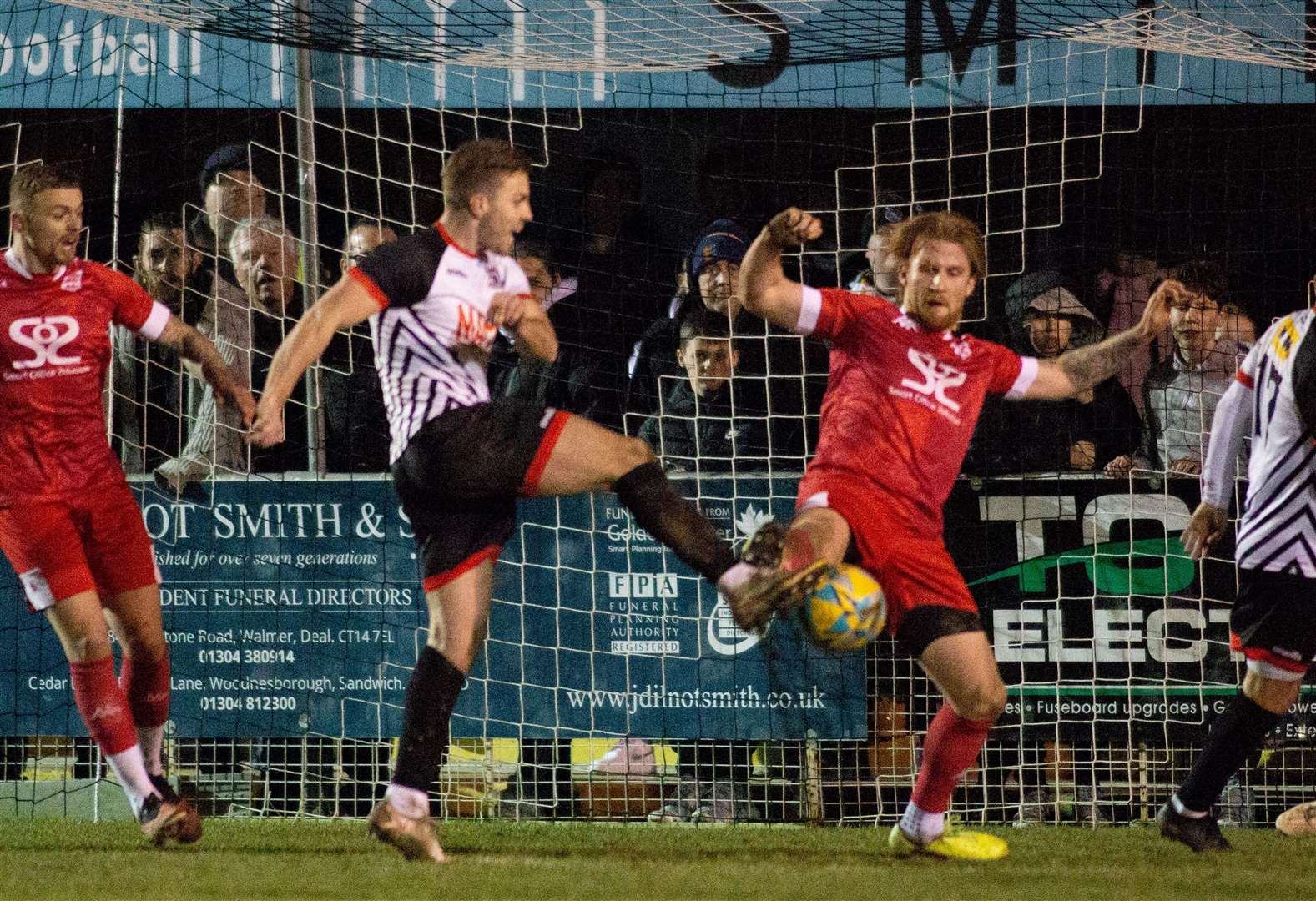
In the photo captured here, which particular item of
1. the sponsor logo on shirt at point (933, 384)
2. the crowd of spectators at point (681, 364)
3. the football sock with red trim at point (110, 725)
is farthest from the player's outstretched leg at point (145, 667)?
the sponsor logo on shirt at point (933, 384)

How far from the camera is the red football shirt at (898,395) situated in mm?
5273

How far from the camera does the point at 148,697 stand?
587 cm

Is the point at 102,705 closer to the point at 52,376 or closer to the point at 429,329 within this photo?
the point at 52,376

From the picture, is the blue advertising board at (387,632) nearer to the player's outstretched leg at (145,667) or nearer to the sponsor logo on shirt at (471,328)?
the player's outstretched leg at (145,667)

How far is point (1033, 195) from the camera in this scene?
8.38 m

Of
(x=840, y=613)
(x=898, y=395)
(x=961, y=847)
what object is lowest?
(x=961, y=847)

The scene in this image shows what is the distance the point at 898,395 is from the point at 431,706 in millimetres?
1793

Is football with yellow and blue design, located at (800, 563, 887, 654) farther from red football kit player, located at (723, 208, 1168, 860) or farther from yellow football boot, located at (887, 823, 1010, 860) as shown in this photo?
yellow football boot, located at (887, 823, 1010, 860)

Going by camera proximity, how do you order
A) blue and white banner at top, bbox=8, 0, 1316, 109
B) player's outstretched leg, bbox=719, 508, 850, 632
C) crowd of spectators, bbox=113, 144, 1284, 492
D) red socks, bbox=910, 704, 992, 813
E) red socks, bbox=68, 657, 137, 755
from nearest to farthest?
player's outstretched leg, bbox=719, 508, 850, 632
red socks, bbox=910, 704, 992, 813
red socks, bbox=68, 657, 137, 755
blue and white banner at top, bbox=8, 0, 1316, 109
crowd of spectators, bbox=113, 144, 1284, 492

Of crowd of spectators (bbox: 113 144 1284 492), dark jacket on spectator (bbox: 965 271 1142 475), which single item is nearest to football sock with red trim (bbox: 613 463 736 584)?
crowd of spectators (bbox: 113 144 1284 492)

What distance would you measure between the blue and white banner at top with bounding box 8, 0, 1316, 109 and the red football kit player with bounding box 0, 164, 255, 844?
5.50 feet

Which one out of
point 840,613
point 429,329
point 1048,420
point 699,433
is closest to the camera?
Result: point 840,613

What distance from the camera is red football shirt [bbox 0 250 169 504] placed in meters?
5.55

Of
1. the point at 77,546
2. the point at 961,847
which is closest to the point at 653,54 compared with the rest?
the point at 77,546
